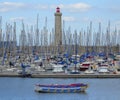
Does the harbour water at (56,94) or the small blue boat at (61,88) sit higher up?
the small blue boat at (61,88)

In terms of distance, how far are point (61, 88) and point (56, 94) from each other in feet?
3.76

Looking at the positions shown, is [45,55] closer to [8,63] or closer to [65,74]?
[8,63]

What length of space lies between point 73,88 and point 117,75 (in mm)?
21393

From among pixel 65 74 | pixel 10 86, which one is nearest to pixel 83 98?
pixel 10 86

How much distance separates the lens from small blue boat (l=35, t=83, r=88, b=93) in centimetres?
6444

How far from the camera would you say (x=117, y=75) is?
84.6 metres

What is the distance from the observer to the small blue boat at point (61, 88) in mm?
64438

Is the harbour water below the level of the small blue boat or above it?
below

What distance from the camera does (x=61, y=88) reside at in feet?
212

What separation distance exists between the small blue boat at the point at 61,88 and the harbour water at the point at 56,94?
836mm

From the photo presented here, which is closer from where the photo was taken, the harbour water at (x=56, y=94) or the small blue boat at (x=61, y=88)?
the harbour water at (x=56, y=94)

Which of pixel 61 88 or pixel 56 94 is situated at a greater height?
pixel 61 88

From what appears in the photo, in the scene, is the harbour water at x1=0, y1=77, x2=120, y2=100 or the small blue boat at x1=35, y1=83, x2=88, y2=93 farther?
the small blue boat at x1=35, y1=83, x2=88, y2=93

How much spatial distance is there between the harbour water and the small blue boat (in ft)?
2.74
